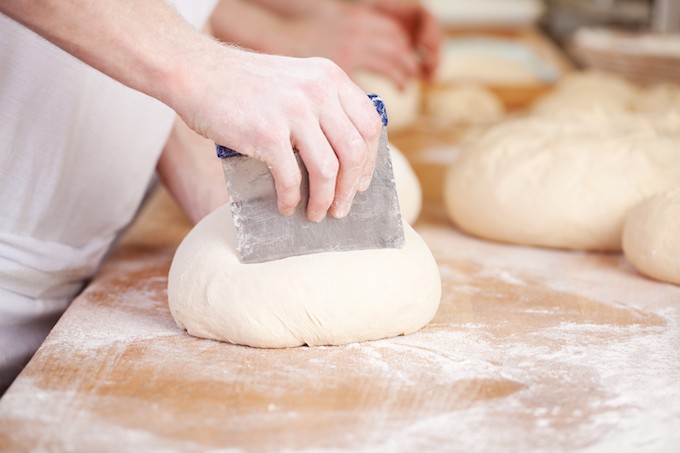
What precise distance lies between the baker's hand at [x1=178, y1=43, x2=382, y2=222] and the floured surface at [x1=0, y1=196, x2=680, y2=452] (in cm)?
28

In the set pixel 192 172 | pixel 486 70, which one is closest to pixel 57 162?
pixel 192 172

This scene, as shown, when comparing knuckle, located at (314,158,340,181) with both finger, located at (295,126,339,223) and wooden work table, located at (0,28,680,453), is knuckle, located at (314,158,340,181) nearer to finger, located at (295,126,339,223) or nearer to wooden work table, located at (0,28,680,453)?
finger, located at (295,126,339,223)

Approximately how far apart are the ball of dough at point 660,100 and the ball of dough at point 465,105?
63cm

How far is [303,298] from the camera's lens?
4.22 feet

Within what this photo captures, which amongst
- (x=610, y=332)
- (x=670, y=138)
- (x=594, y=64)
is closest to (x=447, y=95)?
(x=594, y=64)

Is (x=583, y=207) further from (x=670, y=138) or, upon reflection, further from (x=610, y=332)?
(x=610, y=332)

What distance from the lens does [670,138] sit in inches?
75.9

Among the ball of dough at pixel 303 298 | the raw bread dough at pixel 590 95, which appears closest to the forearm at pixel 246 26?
the raw bread dough at pixel 590 95

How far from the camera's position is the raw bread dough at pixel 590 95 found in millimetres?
2746

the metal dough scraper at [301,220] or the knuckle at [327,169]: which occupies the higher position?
the knuckle at [327,169]

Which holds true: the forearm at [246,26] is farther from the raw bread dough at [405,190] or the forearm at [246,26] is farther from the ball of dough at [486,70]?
the ball of dough at [486,70]

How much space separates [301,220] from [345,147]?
0.18m

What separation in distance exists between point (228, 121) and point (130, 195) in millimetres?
687

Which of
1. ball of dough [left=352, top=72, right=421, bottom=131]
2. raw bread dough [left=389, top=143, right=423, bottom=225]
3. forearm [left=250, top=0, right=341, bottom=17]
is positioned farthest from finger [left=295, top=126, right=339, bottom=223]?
forearm [left=250, top=0, right=341, bottom=17]
